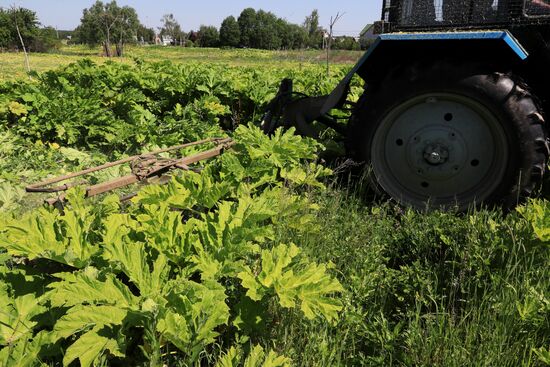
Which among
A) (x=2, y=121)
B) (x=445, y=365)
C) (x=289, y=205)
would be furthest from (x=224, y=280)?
(x=2, y=121)

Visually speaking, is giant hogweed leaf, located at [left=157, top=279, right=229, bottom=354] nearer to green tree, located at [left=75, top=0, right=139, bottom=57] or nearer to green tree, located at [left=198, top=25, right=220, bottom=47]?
→ green tree, located at [left=75, top=0, right=139, bottom=57]

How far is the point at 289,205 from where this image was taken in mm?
2525

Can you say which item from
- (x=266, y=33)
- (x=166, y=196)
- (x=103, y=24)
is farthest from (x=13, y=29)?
(x=166, y=196)

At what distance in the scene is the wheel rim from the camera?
2979mm

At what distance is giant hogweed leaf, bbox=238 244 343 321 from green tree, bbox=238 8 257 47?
110m

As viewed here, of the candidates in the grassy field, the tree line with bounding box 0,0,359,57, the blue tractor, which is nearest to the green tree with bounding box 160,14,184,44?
the tree line with bounding box 0,0,359,57

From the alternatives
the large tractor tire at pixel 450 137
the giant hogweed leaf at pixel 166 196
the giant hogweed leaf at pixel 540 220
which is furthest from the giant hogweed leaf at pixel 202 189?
the giant hogweed leaf at pixel 540 220

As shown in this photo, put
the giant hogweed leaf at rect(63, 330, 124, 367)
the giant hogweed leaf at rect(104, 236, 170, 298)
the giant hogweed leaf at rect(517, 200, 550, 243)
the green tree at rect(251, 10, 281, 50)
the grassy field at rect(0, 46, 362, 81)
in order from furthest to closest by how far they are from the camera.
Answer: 1. the green tree at rect(251, 10, 281, 50)
2. the grassy field at rect(0, 46, 362, 81)
3. the giant hogweed leaf at rect(517, 200, 550, 243)
4. the giant hogweed leaf at rect(104, 236, 170, 298)
5. the giant hogweed leaf at rect(63, 330, 124, 367)

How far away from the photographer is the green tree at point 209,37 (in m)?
108

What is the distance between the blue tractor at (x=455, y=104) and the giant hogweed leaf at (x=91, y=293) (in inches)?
83.0

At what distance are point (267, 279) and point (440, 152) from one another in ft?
6.18

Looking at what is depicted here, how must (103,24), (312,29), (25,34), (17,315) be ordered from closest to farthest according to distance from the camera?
(17,315) → (25,34) → (103,24) → (312,29)

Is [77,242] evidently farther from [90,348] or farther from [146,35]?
[146,35]

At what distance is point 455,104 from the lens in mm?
3018
